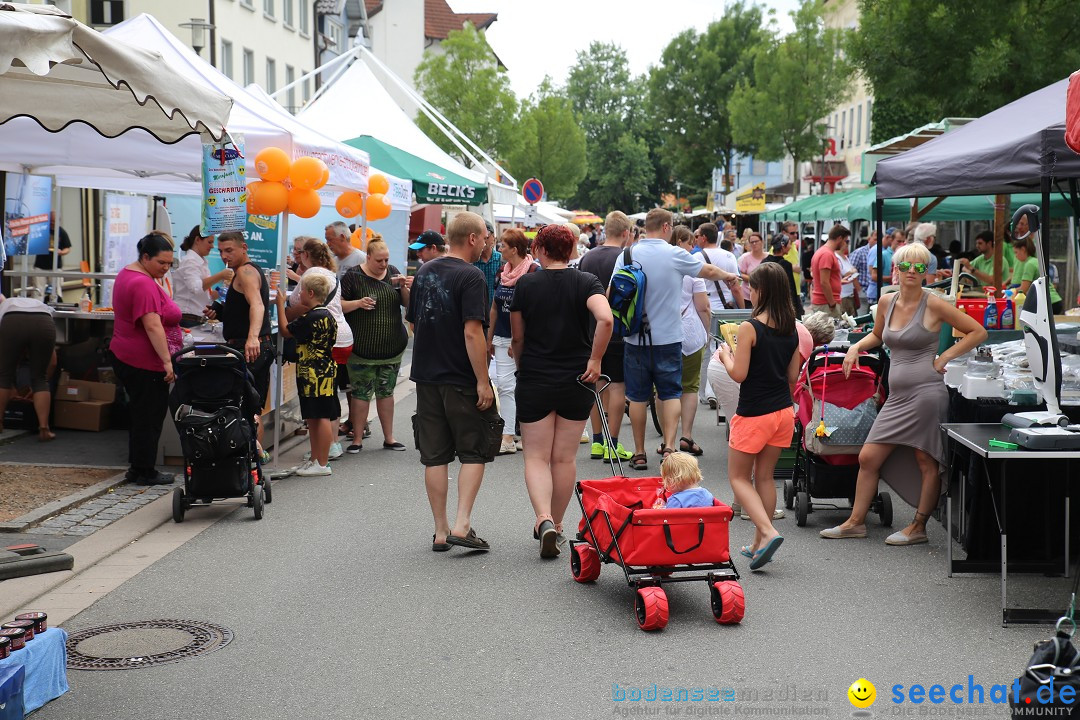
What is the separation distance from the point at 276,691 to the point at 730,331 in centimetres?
473

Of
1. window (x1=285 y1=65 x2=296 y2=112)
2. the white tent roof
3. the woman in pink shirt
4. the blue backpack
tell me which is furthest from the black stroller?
window (x1=285 y1=65 x2=296 y2=112)

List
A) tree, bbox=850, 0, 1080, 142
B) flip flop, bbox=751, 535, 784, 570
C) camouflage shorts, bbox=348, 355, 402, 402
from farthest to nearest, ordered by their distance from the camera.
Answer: tree, bbox=850, 0, 1080, 142 < camouflage shorts, bbox=348, 355, 402, 402 < flip flop, bbox=751, 535, 784, 570

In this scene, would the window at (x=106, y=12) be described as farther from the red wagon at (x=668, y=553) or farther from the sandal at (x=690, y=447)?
the red wagon at (x=668, y=553)

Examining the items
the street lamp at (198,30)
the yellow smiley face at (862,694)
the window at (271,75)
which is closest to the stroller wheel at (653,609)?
the yellow smiley face at (862,694)

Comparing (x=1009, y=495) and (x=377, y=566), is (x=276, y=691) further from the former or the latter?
(x=1009, y=495)

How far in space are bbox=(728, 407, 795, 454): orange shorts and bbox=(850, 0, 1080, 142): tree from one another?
47.5ft

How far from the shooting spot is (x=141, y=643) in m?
5.47

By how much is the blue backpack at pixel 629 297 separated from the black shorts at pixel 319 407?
2.41m

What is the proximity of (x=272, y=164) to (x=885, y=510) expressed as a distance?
5.82 m

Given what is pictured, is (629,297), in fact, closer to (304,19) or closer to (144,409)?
(144,409)

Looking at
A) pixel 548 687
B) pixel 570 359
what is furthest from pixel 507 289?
pixel 548 687

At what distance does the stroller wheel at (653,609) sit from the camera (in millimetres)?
5582

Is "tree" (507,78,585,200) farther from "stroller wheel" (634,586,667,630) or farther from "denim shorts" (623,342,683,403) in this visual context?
"stroller wheel" (634,586,667,630)

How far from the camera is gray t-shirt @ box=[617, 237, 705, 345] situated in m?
9.55
